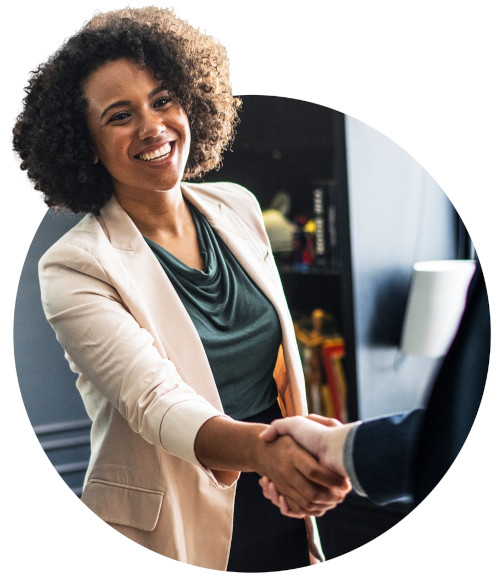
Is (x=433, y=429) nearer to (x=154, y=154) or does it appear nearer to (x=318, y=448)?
(x=318, y=448)

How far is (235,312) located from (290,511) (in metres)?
0.30

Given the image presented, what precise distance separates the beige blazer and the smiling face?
0.05m

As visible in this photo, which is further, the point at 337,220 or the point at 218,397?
the point at 337,220

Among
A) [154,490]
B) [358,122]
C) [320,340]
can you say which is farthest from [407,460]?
[358,122]

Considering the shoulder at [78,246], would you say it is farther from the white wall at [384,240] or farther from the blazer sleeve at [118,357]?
the white wall at [384,240]

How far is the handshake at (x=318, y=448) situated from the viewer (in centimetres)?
104

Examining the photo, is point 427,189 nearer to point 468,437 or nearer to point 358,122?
point 358,122

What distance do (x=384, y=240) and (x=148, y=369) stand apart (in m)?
0.42

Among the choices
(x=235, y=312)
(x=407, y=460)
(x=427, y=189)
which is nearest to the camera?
(x=407, y=460)

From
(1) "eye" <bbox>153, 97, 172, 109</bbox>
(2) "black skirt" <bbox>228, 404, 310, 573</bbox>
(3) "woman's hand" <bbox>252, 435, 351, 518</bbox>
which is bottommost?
(2) "black skirt" <bbox>228, 404, 310, 573</bbox>

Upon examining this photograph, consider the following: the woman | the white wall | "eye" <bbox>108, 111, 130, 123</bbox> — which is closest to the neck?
the woman

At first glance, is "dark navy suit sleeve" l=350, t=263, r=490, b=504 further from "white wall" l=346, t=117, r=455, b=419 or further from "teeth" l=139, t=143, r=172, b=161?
"teeth" l=139, t=143, r=172, b=161

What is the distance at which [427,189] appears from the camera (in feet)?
4.10

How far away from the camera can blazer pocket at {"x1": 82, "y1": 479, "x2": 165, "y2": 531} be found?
1.17 m
